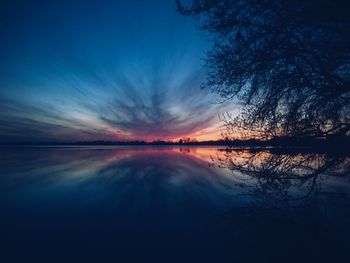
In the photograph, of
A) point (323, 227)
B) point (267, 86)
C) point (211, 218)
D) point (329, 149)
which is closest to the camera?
point (323, 227)

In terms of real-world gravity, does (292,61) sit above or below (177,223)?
above

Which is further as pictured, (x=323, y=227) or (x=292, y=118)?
(x=292, y=118)

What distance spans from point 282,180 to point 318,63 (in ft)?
14.8

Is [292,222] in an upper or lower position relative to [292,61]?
lower

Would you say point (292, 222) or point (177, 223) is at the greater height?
point (292, 222)

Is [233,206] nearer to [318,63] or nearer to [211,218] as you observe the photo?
[211,218]

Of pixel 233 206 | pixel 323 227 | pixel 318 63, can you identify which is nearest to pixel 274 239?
pixel 323 227

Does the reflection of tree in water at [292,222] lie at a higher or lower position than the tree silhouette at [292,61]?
lower

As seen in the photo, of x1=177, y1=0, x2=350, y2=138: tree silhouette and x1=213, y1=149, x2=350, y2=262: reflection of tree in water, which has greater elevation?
x1=177, y1=0, x2=350, y2=138: tree silhouette

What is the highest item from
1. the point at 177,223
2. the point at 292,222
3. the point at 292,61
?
the point at 292,61

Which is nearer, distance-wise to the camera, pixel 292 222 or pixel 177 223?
pixel 292 222

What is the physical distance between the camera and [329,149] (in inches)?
335

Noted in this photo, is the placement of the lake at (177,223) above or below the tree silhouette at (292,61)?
below

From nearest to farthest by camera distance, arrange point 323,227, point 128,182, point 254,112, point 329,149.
→ point 323,227 < point 254,112 < point 329,149 < point 128,182
